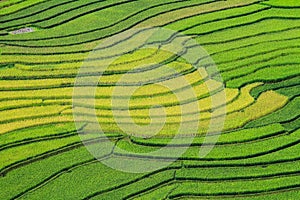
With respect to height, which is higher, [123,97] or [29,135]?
[123,97]

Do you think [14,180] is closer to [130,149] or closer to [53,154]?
[53,154]

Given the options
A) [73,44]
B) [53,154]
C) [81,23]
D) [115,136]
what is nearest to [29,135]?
[53,154]

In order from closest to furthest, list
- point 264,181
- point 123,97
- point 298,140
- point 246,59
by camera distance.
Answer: point 264,181 < point 298,140 < point 123,97 < point 246,59

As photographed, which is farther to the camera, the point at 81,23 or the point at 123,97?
the point at 81,23

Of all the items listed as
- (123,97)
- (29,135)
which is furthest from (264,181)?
(29,135)

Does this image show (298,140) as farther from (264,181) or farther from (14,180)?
(14,180)

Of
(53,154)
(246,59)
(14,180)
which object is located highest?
(246,59)

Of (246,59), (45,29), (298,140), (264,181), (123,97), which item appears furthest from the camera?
(45,29)
